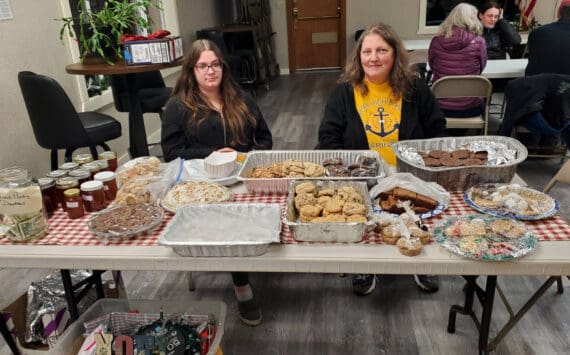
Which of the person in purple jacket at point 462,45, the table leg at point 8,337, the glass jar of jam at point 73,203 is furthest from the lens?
the person in purple jacket at point 462,45

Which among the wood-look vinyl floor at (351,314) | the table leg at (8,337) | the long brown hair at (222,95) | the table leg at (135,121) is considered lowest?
the wood-look vinyl floor at (351,314)

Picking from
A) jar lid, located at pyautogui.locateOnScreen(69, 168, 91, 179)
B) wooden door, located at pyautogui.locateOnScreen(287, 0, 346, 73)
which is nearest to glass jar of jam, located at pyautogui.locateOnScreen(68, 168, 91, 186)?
jar lid, located at pyautogui.locateOnScreen(69, 168, 91, 179)

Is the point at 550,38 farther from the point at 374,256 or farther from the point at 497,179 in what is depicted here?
the point at 374,256

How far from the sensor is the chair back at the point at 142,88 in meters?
2.98

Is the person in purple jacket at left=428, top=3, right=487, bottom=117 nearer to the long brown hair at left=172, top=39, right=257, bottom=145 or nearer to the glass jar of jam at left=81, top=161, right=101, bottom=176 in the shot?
the long brown hair at left=172, top=39, right=257, bottom=145

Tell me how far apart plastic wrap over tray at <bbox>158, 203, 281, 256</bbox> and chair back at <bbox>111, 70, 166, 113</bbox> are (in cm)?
197

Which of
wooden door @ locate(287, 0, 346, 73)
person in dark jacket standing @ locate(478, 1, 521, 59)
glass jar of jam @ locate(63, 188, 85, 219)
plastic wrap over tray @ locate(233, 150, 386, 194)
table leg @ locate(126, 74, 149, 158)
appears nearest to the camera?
glass jar of jam @ locate(63, 188, 85, 219)

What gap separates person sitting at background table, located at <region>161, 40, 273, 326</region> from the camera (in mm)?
1896

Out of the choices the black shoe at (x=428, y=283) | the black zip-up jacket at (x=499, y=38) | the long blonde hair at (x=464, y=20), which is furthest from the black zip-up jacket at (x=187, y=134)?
the black zip-up jacket at (x=499, y=38)

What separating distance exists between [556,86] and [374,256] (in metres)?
2.26

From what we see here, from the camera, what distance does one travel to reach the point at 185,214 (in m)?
1.21

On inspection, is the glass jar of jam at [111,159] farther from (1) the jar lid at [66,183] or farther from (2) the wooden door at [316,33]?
(2) the wooden door at [316,33]

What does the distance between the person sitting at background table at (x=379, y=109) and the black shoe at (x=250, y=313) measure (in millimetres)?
454

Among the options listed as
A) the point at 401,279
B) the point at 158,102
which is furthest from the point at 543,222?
the point at 158,102
